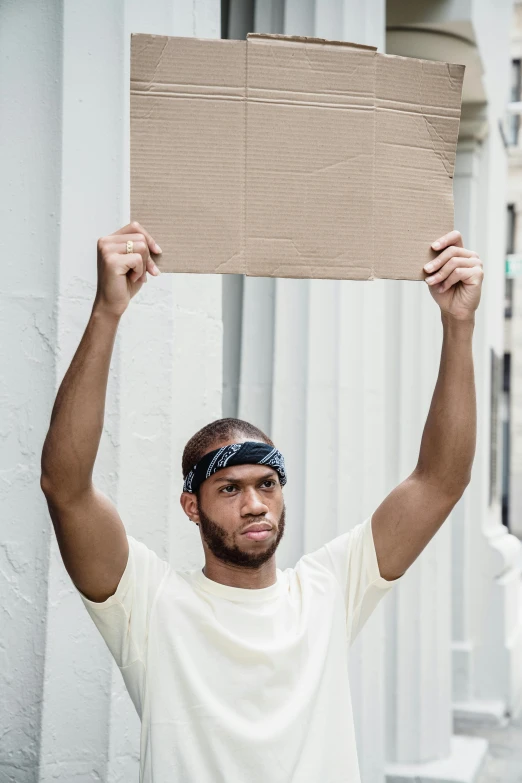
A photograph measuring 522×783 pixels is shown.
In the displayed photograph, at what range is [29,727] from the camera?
2.72 m

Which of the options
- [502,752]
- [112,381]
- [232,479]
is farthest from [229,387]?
[502,752]

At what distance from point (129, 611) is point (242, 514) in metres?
0.36

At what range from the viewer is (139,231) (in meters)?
2.10

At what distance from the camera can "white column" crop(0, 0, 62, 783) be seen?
2732 millimetres

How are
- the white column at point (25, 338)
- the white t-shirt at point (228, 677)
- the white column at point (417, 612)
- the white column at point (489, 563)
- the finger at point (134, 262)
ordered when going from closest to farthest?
the finger at point (134, 262)
the white t-shirt at point (228, 677)
the white column at point (25, 338)
the white column at point (417, 612)
the white column at point (489, 563)

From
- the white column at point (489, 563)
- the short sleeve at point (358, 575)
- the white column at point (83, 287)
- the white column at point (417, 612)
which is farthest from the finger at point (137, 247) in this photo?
the white column at point (489, 563)

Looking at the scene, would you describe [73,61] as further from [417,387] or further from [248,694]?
[417,387]

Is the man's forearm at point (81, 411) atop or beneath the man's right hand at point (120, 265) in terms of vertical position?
beneath

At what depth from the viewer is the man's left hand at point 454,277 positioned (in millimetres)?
2277

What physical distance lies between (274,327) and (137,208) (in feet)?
8.48

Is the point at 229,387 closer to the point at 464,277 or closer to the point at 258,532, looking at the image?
the point at 258,532

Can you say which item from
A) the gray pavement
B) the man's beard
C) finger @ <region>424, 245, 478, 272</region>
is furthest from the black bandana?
the gray pavement

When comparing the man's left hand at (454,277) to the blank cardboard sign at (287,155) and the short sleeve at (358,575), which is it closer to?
the blank cardboard sign at (287,155)

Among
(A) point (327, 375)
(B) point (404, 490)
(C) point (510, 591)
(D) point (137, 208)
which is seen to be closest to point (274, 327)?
(A) point (327, 375)
